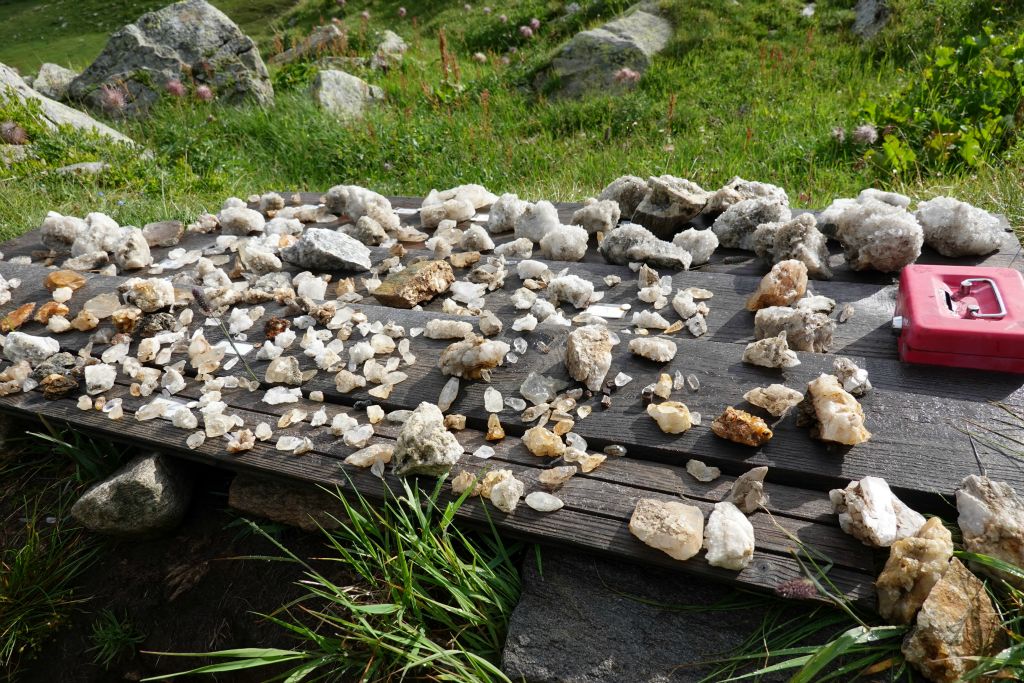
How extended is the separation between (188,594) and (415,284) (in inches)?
54.3

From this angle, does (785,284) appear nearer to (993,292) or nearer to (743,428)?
(993,292)

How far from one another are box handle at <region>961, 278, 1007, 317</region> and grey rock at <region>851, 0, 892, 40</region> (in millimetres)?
5992

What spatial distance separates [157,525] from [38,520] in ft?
2.14

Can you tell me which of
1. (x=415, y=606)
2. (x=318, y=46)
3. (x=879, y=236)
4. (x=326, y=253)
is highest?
(x=879, y=236)

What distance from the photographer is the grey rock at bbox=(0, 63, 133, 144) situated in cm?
565

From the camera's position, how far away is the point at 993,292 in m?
1.84

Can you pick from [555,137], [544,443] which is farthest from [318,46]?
[544,443]

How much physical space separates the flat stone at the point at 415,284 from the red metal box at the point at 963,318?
1.66 meters

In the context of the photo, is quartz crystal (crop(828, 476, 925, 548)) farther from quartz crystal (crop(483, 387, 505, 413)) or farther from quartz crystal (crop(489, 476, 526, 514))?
quartz crystal (crop(483, 387, 505, 413))

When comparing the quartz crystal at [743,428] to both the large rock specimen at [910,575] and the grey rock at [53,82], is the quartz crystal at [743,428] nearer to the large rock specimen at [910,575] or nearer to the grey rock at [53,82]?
the large rock specimen at [910,575]

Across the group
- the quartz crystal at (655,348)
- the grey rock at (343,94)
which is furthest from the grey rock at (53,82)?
the quartz crystal at (655,348)

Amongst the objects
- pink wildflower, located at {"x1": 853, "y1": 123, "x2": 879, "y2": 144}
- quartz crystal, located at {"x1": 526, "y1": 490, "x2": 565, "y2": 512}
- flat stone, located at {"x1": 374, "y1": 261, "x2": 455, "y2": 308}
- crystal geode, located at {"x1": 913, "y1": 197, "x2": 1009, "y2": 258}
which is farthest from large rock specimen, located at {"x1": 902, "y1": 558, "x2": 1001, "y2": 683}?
pink wildflower, located at {"x1": 853, "y1": 123, "x2": 879, "y2": 144}

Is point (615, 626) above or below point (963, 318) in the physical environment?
below

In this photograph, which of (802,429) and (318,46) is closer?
(802,429)
